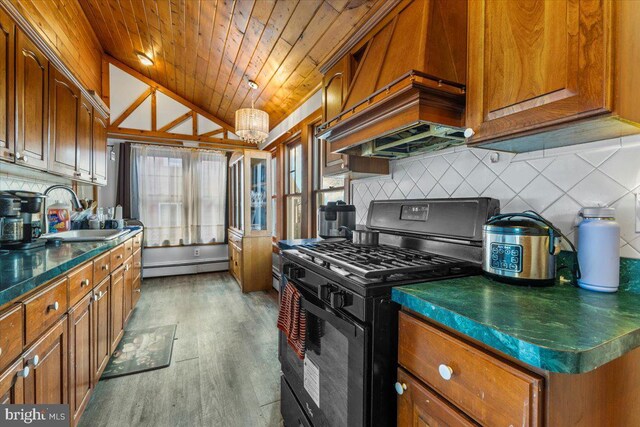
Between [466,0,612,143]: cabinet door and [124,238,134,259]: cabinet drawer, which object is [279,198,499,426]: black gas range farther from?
[124,238,134,259]: cabinet drawer

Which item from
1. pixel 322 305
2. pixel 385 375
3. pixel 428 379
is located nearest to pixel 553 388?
pixel 428 379

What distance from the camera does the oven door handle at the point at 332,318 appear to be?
917 millimetres

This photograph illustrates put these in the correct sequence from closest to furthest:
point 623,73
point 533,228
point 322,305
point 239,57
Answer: point 623,73
point 533,228
point 322,305
point 239,57

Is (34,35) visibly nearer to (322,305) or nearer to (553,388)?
(322,305)

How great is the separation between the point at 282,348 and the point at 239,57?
2592mm

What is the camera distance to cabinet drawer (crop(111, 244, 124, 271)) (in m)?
2.10

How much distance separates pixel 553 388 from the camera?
518 millimetres

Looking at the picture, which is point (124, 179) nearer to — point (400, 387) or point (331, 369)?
point (331, 369)

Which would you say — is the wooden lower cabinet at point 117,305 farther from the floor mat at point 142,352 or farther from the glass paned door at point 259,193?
the glass paned door at point 259,193

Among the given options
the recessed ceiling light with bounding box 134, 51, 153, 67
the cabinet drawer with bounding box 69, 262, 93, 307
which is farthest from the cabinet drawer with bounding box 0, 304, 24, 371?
the recessed ceiling light with bounding box 134, 51, 153, 67

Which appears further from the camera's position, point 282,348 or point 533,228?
point 282,348

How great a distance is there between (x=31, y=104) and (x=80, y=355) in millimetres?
1585

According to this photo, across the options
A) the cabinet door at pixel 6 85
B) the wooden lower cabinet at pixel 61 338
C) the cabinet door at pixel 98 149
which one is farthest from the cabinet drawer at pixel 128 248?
the cabinet door at pixel 6 85

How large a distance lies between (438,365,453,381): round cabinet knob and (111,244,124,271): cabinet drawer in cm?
231
